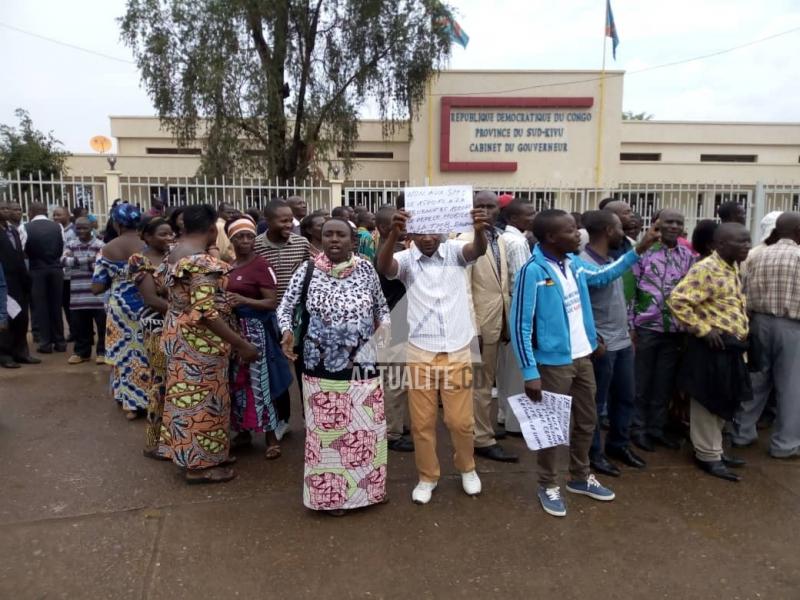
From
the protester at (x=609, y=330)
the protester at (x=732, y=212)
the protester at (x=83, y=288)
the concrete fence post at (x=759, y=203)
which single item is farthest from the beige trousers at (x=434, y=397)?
the concrete fence post at (x=759, y=203)

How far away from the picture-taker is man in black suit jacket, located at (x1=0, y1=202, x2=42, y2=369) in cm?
661

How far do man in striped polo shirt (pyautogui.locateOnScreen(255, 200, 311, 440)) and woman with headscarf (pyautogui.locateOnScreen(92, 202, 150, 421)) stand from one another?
1237mm

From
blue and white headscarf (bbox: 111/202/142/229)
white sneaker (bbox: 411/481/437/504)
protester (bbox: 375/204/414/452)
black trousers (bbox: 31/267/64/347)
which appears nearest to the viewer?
white sneaker (bbox: 411/481/437/504)

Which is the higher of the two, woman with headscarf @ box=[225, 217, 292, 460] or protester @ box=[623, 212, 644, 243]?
protester @ box=[623, 212, 644, 243]

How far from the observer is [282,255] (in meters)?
4.38

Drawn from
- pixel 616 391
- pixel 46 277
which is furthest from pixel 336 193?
pixel 616 391

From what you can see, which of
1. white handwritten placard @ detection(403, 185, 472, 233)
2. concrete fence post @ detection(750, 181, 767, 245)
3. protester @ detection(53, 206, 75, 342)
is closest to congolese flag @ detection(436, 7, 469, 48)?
concrete fence post @ detection(750, 181, 767, 245)

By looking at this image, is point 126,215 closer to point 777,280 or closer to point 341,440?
point 341,440

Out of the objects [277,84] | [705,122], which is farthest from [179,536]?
[705,122]

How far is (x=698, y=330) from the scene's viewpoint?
12.7ft

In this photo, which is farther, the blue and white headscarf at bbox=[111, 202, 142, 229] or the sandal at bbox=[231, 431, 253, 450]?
the blue and white headscarf at bbox=[111, 202, 142, 229]

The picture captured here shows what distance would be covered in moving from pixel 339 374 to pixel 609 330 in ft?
5.66

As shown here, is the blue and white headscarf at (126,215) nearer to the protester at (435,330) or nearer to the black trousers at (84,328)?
the black trousers at (84,328)

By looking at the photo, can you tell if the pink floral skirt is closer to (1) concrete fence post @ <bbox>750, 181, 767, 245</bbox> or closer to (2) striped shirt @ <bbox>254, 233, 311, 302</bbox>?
(2) striped shirt @ <bbox>254, 233, 311, 302</bbox>
